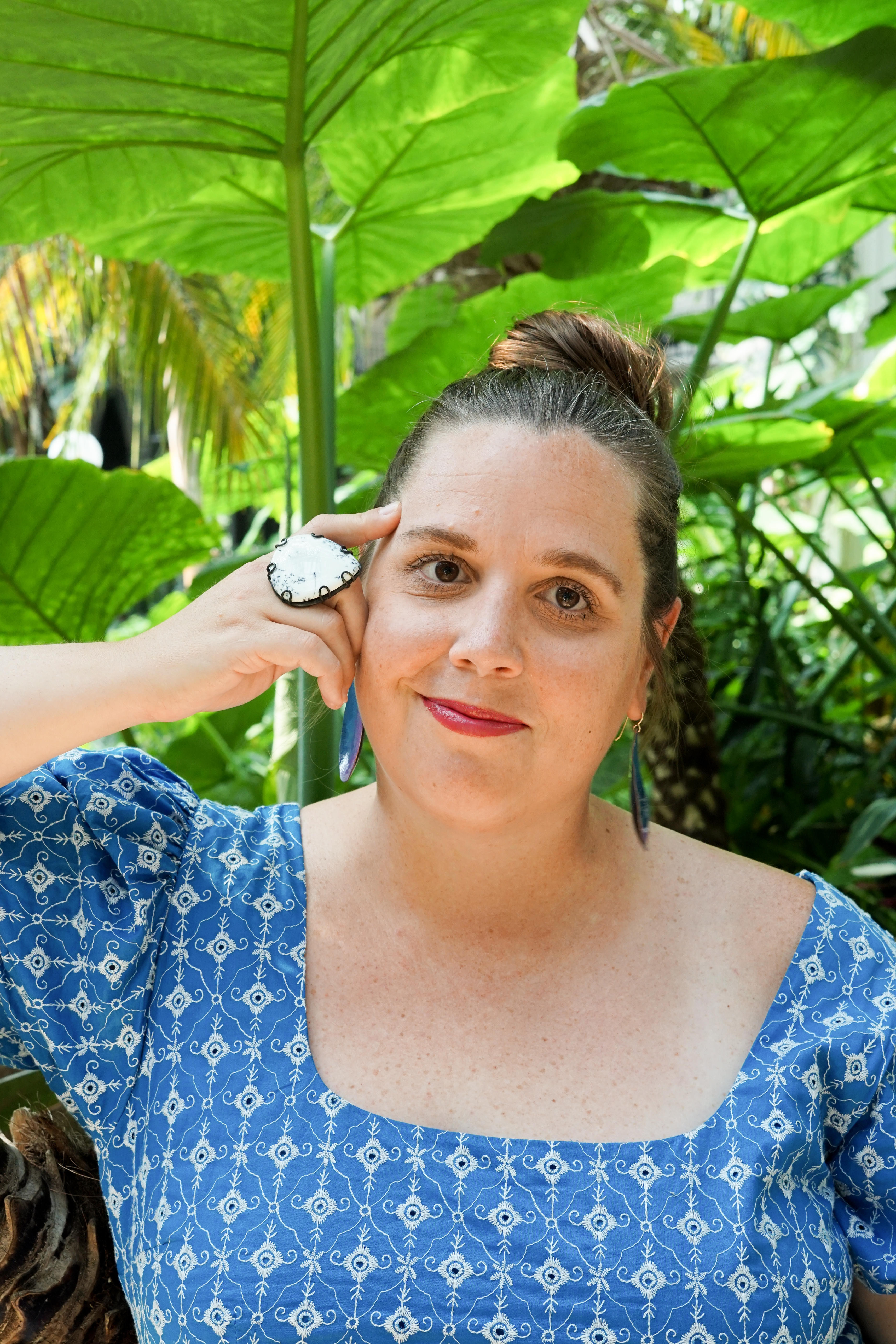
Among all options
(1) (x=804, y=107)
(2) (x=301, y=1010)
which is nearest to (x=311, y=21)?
(1) (x=804, y=107)

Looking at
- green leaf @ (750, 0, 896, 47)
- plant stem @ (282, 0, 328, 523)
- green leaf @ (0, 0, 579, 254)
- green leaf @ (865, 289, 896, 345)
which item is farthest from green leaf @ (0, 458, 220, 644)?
green leaf @ (865, 289, 896, 345)

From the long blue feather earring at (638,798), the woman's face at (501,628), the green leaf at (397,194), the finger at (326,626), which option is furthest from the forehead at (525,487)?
the green leaf at (397,194)

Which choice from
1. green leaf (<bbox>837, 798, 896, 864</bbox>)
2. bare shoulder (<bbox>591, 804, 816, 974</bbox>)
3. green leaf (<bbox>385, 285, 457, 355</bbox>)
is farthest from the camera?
green leaf (<bbox>385, 285, 457, 355</bbox>)

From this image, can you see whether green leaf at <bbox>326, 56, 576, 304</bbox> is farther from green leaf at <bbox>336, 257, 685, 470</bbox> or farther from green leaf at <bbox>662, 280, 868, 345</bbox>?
green leaf at <bbox>662, 280, 868, 345</bbox>

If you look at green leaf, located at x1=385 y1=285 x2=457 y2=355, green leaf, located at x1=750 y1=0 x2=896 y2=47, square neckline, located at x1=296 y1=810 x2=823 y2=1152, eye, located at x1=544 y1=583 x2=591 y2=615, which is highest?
green leaf, located at x1=750 y1=0 x2=896 y2=47

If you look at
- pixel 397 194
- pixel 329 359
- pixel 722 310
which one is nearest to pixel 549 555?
pixel 329 359

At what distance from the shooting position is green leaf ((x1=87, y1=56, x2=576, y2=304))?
162 centimetres

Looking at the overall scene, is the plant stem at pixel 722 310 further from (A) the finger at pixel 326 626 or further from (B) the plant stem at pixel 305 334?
(A) the finger at pixel 326 626

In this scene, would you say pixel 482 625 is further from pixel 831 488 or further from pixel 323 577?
pixel 831 488

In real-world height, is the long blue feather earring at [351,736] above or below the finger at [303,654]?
below

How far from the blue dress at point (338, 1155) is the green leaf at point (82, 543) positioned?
65cm

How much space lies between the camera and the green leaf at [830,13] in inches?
56.0

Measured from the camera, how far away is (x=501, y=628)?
0.92 meters

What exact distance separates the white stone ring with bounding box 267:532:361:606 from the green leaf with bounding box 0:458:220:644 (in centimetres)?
70
